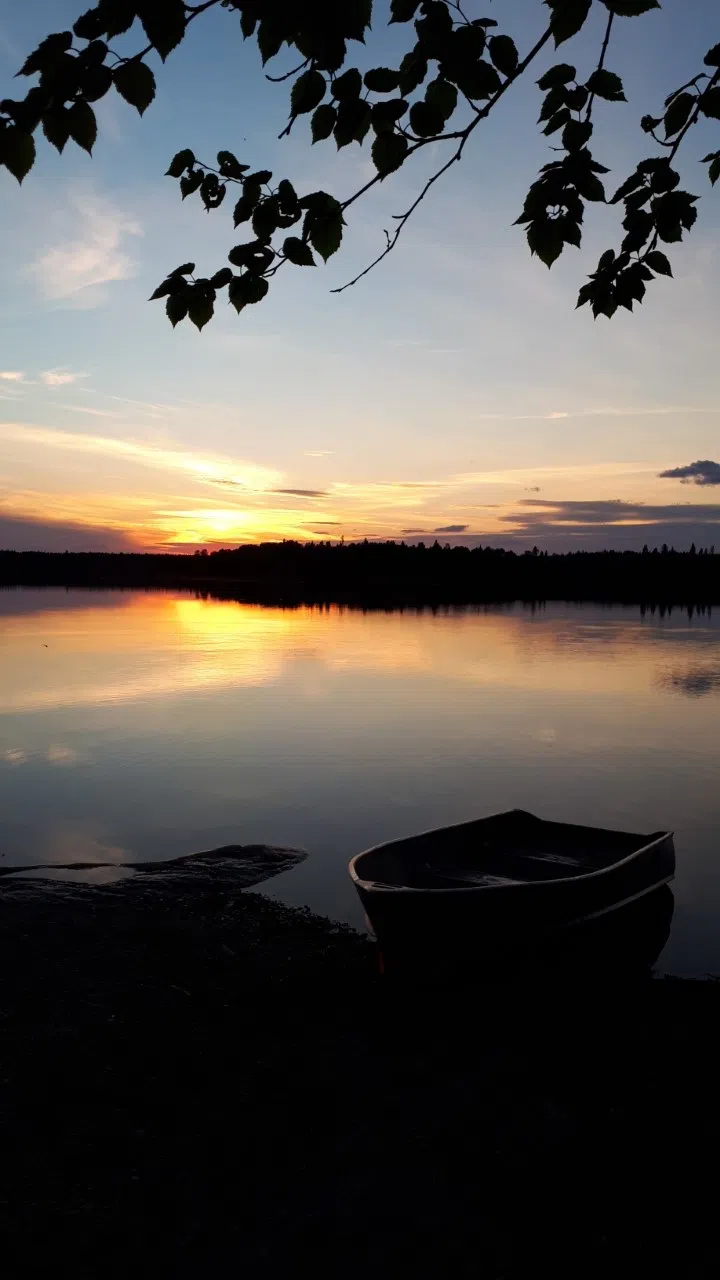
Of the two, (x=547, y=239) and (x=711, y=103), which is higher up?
(x=711, y=103)

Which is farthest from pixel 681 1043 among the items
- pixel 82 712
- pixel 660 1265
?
pixel 82 712

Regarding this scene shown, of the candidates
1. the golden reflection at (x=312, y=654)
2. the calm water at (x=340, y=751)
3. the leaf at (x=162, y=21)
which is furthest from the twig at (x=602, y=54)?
the golden reflection at (x=312, y=654)

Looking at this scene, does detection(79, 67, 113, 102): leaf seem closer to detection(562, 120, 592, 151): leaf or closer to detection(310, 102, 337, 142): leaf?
detection(310, 102, 337, 142): leaf

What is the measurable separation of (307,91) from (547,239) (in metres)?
1.87

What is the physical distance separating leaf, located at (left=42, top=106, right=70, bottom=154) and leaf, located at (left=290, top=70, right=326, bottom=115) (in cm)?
107

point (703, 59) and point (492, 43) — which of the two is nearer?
point (492, 43)

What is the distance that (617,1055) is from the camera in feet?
32.6

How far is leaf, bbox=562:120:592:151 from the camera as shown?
16.6ft

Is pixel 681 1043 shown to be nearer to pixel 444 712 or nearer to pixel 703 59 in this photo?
pixel 703 59

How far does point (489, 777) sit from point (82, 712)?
738 inches

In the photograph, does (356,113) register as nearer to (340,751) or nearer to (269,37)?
(269,37)

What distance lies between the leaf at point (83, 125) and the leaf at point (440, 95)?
1773 mm

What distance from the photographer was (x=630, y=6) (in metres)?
3.81

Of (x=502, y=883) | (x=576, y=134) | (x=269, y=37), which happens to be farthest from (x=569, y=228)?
(x=502, y=883)
